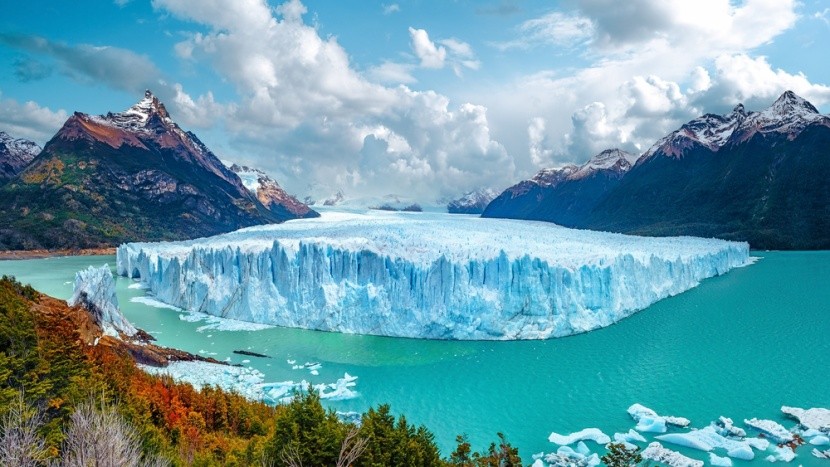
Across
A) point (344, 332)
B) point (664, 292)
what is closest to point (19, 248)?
point (344, 332)

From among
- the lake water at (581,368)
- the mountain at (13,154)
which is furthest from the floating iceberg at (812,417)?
the mountain at (13,154)

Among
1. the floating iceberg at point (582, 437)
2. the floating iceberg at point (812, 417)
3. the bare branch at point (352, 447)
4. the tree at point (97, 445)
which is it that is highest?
the tree at point (97, 445)

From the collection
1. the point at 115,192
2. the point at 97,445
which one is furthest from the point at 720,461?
the point at 115,192

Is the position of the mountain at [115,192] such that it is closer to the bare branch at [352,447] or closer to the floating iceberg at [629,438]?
the bare branch at [352,447]

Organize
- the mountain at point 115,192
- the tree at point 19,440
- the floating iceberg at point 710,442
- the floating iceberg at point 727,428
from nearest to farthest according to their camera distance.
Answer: the tree at point 19,440, the floating iceberg at point 710,442, the floating iceberg at point 727,428, the mountain at point 115,192

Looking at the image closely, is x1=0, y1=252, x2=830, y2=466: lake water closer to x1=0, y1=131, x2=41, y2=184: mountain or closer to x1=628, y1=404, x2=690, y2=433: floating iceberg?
x1=628, y1=404, x2=690, y2=433: floating iceberg

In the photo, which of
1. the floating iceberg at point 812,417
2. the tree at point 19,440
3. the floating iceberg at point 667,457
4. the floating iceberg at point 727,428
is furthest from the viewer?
the floating iceberg at point 812,417

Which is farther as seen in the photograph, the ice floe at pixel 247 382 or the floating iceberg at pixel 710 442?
the ice floe at pixel 247 382
